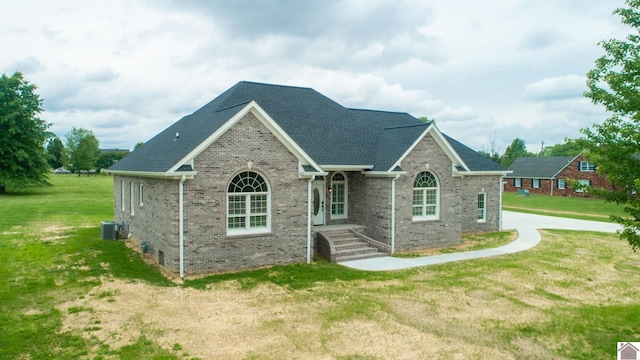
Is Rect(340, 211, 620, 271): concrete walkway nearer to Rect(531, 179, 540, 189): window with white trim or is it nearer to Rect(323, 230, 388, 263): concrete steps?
Rect(323, 230, 388, 263): concrete steps

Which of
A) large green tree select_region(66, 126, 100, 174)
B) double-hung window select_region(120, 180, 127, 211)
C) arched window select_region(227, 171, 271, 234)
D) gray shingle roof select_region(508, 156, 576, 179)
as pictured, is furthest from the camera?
large green tree select_region(66, 126, 100, 174)

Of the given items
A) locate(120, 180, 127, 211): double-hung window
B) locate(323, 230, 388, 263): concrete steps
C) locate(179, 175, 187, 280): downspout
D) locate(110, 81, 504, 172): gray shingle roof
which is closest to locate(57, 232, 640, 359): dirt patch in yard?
locate(179, 175, 187, 280): downspout

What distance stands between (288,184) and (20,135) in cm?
4126

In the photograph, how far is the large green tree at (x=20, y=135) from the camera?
137ft

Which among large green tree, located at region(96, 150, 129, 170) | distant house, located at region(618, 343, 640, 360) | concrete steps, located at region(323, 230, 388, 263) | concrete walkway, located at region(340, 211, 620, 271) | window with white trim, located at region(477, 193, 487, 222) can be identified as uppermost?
large green tree, located at region(96, 150, 129, 170)

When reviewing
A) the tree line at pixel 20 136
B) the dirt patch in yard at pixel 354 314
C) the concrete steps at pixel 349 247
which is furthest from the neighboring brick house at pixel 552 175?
the tree line at pixel 20 136

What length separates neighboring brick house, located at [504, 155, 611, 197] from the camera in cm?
5159

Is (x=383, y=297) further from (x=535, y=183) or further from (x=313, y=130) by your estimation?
(x=535, y=183)

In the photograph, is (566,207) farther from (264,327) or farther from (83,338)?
(83,338)

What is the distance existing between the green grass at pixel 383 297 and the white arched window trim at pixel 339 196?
168 inches

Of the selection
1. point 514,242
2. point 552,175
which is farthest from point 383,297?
point 552,175

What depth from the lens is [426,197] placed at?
18266 millimetres

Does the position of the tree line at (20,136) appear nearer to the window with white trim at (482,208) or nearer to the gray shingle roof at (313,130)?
the gray shingle roof at (313,130)

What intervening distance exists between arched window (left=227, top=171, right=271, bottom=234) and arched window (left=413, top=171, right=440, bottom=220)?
676cm
